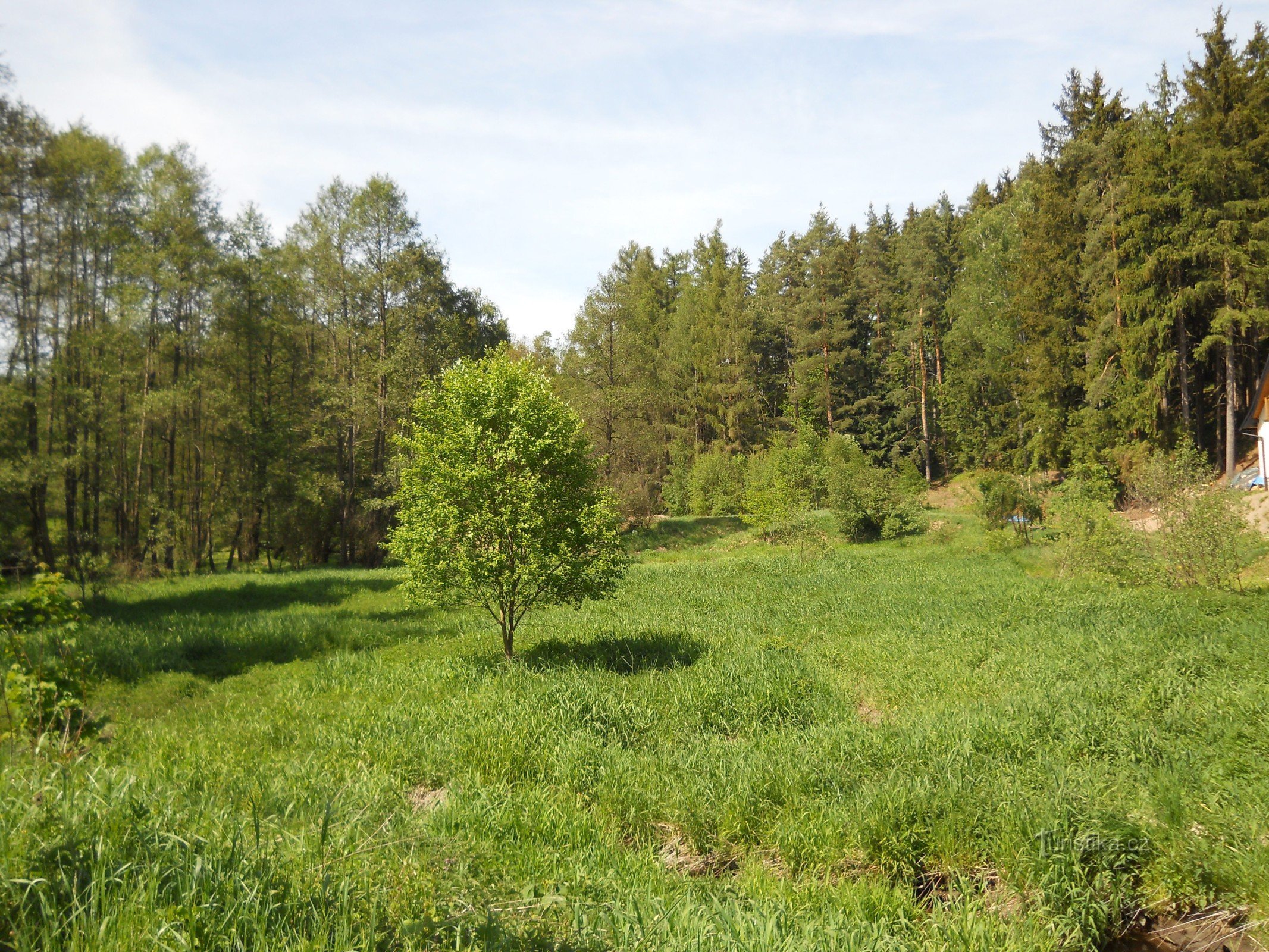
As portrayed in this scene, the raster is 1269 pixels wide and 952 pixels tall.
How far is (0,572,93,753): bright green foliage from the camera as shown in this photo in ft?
15.8

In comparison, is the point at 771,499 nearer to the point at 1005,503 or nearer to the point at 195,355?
the point at 1005,503

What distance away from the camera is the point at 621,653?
430 inches

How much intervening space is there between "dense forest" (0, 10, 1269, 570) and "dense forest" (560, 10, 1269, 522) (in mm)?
163

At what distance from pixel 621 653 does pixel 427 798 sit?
5.15 meters

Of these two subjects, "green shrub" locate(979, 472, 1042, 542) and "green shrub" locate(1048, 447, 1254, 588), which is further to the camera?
"green shrub" locate(979, 472, 1042, 542)

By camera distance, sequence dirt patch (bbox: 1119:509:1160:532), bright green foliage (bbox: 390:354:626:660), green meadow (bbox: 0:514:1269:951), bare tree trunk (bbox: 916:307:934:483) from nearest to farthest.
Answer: green meadow (bbox: 0:514:1269:951)
bright green foliage (bbox: 390:354:626:660)
dirt patch (bbox: 1119:509:1160:532)
bare tree trunk (bbox: 916:307:934:483)

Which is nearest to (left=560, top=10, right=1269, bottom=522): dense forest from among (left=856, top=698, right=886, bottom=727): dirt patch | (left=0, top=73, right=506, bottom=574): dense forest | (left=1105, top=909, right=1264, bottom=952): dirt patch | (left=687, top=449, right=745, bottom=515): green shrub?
(left=687, top=449, right=745, bottom=515): green shrub

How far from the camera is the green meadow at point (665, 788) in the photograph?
10.3 ft

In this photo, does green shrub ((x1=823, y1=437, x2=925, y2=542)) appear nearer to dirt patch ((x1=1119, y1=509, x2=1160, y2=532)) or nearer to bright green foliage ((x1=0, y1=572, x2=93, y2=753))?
dirt patch ((x1=1119, y1=509, x2=1160, y2=532))

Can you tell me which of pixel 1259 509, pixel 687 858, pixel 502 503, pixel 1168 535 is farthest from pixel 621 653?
pixel 1259 509

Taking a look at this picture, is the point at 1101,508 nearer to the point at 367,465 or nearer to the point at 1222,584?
the point at 1222,584

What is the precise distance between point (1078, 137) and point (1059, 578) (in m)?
30.7

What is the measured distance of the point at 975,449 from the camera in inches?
1713

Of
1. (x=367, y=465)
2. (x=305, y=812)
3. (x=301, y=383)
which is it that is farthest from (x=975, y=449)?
(x=305, y=812)
